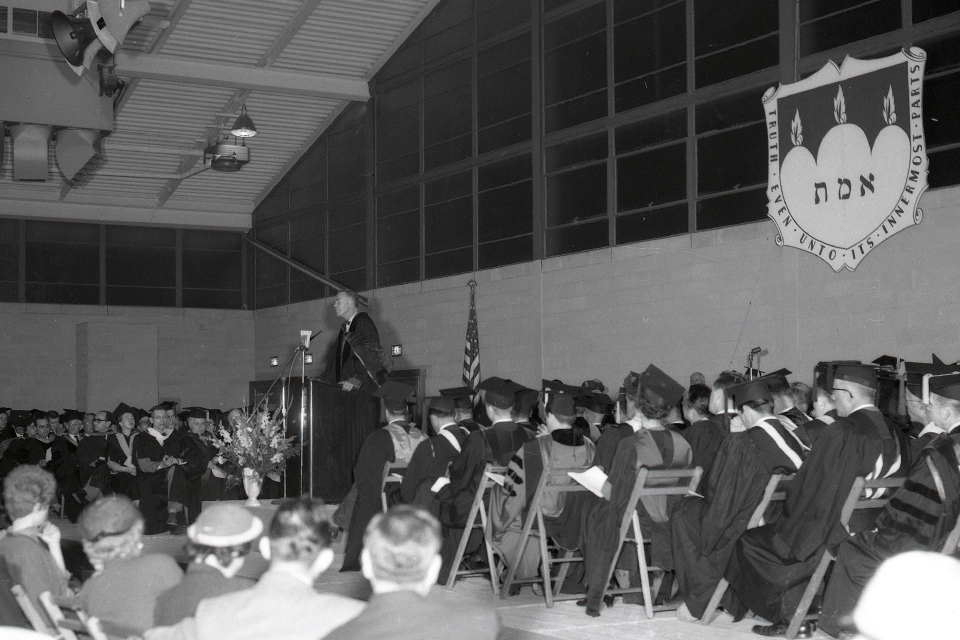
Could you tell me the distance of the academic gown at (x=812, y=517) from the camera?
5688mm

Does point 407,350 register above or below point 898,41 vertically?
below

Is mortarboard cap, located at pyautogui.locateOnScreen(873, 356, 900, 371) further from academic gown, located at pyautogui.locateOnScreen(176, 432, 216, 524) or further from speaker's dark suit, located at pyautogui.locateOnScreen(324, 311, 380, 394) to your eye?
academic gown, located at pyautogui.locateOnScreen(176, 432, 216, 524)

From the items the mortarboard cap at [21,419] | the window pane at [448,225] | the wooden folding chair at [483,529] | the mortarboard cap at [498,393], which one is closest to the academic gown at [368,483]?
the wooden folding chair at [483,529]

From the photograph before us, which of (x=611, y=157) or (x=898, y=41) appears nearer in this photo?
(x=898, y=41)

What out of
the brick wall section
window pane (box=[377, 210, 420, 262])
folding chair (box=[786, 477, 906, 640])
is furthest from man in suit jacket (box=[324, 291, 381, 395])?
the brick wall section

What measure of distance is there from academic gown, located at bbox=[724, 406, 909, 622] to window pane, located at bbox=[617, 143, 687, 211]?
24.3 feet

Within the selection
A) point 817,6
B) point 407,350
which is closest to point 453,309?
point 407,350

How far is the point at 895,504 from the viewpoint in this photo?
205 inches

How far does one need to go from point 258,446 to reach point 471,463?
12.1 feet

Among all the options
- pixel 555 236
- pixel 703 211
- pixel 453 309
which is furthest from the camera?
pixel 453 309

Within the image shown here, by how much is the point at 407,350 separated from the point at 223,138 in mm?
4450

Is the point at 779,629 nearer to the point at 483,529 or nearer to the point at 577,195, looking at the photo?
the point at 483,529

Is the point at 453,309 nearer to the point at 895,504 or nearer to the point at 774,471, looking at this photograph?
the point at 774,471

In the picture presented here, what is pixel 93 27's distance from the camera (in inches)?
329
